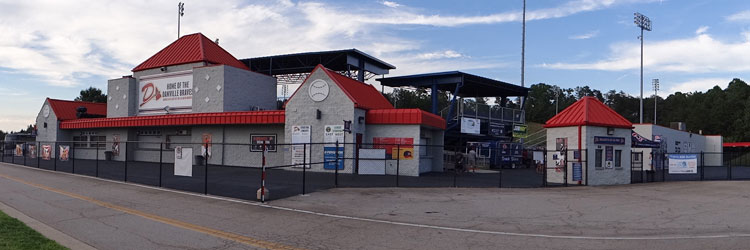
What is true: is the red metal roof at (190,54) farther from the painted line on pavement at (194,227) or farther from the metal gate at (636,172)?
the metal gate at (636,172)

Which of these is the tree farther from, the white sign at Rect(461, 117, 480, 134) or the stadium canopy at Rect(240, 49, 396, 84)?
the white sign at Rect(461, 117, 480, 134)

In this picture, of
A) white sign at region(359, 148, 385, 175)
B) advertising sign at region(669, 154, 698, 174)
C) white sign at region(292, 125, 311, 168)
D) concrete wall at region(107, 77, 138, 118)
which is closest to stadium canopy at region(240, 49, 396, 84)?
concrete wall at region(107, 77, 138, 118)

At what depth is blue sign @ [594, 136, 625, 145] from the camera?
71.4ft

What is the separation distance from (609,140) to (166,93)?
29.7 meters

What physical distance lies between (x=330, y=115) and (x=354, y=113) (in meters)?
1.42

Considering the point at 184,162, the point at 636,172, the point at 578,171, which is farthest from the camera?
the point at 636,172

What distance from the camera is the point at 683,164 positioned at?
80.1ft

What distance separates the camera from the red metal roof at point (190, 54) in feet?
116

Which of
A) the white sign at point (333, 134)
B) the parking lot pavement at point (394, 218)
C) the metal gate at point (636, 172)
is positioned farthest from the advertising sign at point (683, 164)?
the white sign at point (333, 134)

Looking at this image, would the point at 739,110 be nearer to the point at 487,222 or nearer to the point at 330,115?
the point at 330,115

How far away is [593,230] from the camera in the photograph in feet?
34.1

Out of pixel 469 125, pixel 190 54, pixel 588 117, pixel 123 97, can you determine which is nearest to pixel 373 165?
pixel 588 117

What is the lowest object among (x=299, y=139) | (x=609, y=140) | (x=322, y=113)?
(x=299, y=139)

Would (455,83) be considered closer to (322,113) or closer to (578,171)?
(322,113)
